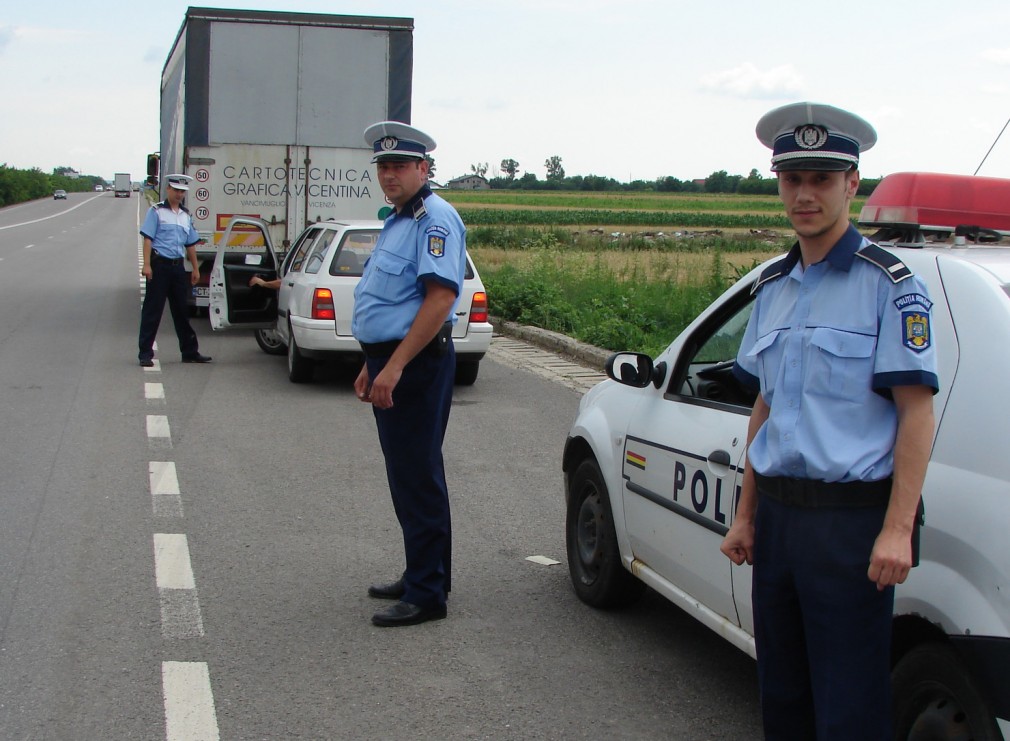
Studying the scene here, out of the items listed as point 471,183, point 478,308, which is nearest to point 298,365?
point 478,308

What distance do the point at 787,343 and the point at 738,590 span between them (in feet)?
4.02

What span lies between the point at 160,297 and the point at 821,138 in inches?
389

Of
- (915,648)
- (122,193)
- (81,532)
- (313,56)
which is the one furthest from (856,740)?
(122,193)

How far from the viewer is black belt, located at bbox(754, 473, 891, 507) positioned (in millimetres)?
2537

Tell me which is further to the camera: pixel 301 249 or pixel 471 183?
pixel 471 183

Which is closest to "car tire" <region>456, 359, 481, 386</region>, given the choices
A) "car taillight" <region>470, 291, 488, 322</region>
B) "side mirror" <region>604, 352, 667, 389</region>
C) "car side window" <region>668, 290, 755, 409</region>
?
"car taillight" <region>470, 291, 488, 322</region>

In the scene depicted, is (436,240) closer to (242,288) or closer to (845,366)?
(845,366)

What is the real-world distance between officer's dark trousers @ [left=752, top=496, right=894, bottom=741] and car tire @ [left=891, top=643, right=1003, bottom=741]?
21cm

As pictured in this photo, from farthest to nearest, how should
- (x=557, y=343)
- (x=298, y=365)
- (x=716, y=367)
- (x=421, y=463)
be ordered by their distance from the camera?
(x=557, y=343)
(x=298, y=365)
(x=421, y=463)
(x=716, y=367)

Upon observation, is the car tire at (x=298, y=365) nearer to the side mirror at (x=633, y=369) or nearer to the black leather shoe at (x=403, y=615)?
the black leather shoe at (x=403, y=615)

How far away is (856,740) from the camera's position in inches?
103

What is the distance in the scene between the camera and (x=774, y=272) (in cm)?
284

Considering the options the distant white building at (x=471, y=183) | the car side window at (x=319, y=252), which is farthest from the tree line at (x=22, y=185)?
the car side window at (x=319, y=252)

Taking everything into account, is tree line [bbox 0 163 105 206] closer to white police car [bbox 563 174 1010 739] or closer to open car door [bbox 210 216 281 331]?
open car door [bbox 210 216 281 331]
